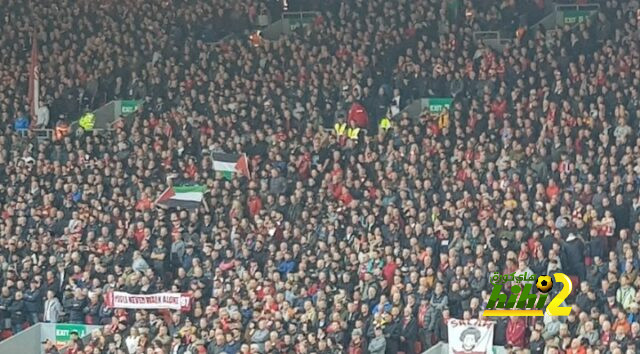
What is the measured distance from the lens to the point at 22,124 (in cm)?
4053

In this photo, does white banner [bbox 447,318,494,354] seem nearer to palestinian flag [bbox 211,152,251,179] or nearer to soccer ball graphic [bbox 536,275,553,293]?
soccer ball graphic [bbox 536,275,553,293]

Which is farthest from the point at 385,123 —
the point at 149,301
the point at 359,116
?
the point at 149,301

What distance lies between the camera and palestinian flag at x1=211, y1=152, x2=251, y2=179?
120 ft

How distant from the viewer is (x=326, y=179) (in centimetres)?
3509

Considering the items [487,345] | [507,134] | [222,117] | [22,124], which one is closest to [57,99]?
[22,124]

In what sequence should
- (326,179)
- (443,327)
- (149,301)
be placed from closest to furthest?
(443,327) < (149,301) < (326,179)

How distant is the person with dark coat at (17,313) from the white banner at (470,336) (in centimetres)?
817

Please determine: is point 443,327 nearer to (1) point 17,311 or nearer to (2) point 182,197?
(2) point 182,197

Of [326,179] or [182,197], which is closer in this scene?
[326,179]

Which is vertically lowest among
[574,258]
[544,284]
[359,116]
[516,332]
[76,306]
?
[76,306]

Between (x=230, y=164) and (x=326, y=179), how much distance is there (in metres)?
2.49

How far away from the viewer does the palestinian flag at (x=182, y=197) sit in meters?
36.2

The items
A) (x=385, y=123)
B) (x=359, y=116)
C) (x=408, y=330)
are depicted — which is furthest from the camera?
(x=359, y=116)

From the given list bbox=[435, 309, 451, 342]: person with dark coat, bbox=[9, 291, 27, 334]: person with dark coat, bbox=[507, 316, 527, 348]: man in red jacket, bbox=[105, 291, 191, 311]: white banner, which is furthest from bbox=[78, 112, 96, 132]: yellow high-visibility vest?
bbox=[507, 316, 527, 348]: man in red jacket
